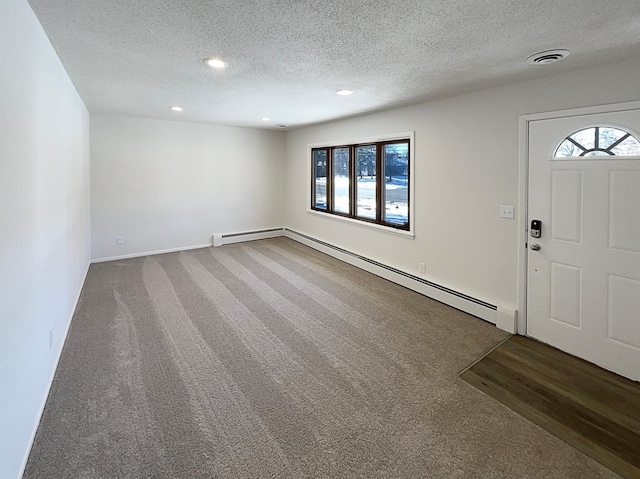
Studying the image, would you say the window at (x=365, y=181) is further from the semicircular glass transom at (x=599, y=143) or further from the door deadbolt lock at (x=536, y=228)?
the semicircular glass transom at (x=599, y=143)

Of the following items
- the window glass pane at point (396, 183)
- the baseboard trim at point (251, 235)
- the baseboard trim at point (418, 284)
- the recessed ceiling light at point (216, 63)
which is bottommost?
the baseboard trim at point (418, 284)

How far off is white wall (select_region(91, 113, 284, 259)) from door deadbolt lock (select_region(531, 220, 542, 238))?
5.33 m

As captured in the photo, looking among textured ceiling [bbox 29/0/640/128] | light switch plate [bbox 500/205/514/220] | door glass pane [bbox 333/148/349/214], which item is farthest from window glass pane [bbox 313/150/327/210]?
light switch plate [bbox 500/205/514/220]

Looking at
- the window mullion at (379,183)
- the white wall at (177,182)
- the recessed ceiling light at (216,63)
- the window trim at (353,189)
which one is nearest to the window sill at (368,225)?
the window trim at (353,189)

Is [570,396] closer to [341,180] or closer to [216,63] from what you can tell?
[216,63]

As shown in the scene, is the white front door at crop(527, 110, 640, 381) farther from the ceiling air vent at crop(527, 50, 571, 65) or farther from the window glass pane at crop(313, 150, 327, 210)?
the window glass pane at crop(313, 150, 327, 210)

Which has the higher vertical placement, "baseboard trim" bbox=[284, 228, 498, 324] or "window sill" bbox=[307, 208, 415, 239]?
"window sill" bbox=[307, 208, 415, 239]

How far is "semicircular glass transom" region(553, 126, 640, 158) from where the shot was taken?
8.14ft

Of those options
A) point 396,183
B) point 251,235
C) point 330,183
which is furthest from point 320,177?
point 396,183

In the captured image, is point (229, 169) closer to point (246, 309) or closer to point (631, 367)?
point (246, 309)

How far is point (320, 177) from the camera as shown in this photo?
650cm

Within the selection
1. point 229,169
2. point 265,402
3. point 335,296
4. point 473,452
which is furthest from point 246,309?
point 229,169

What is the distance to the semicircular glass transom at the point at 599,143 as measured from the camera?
248 centimetres

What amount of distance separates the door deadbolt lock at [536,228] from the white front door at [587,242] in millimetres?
24
